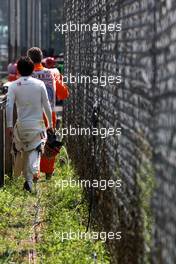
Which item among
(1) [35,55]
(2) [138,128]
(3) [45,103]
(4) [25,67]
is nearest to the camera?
(2) [138,128]

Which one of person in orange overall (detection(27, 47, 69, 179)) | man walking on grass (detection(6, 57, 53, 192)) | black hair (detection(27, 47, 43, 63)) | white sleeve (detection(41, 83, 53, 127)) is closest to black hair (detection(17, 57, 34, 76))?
man walking on grass (detection(6, 57, 53, 192))

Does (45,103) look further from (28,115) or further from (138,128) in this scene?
(138,128)

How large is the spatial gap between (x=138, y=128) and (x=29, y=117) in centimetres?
587

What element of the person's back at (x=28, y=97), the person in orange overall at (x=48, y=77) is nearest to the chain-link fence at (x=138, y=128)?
the person's back at (x=28, y=97)

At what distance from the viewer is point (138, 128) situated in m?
5.42

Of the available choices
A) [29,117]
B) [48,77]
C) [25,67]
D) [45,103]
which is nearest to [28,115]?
[29,117]

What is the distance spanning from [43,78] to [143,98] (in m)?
7.10

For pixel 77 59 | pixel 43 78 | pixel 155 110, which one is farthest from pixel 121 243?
pixel 77 59

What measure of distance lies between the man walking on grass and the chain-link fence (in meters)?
1.77

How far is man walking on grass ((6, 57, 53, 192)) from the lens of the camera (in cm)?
1105

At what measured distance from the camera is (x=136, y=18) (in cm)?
559

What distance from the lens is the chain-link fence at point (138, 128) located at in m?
4.22

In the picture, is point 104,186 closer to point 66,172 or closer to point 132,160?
point 132,160

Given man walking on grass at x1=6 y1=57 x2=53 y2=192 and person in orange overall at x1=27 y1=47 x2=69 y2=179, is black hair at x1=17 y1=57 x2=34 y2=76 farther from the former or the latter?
person in orange overall at x1=27 y1=47 x2=69 y2=179
